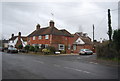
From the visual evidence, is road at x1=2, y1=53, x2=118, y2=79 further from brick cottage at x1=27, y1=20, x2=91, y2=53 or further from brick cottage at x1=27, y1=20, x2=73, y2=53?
brick cottage at x1=27, y1=20, x2=91, y2=53

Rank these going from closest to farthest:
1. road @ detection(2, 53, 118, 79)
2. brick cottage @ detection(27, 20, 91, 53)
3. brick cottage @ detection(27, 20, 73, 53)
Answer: road @ detection(2, 53, 118, 79)
brick cottage @ detection(27, 20, 73, 53)
brick cottage @ detection(27, 20, 91, 53)

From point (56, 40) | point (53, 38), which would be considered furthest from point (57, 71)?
point (56, 40)

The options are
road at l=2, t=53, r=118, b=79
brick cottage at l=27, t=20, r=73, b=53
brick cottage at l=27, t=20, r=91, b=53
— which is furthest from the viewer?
brick cottage at l=27, t=20, r=91, b=53

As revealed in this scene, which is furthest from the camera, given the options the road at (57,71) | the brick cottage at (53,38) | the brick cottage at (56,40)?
the brick cottage at (56,40)

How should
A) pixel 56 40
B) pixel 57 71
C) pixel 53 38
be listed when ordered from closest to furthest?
1. pixel 57 71
2. pixel 53 38
3. pixel 56 40

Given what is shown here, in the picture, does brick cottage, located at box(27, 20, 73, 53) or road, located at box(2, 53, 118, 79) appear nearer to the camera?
road, located at box(2, 53, 118, 79)

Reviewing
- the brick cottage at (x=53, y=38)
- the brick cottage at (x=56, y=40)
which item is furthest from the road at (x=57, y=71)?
the brick cottage at (x=56, y=40)

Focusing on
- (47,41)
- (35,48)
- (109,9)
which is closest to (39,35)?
(47,41)

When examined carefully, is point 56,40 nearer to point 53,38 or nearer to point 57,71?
point 53,38

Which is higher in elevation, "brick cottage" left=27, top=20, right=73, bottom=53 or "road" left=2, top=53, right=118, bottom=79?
"brick cottage" left=27, top=20, right=73, bottom=53

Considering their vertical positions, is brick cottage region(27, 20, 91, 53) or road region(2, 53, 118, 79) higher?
brick cottage region(27, 20, 91, 53)

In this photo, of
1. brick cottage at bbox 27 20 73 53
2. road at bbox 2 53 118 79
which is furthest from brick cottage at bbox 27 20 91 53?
road at bbox 2 53 118 79

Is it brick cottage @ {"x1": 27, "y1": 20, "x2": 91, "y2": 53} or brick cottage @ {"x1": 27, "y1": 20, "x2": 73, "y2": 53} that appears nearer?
brick cottage @ {"x1": 27, "y1": 20, "x2": 73, "y2": 53}

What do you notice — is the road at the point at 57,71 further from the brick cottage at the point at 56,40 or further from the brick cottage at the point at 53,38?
the brick cottage at the point at 56,40
